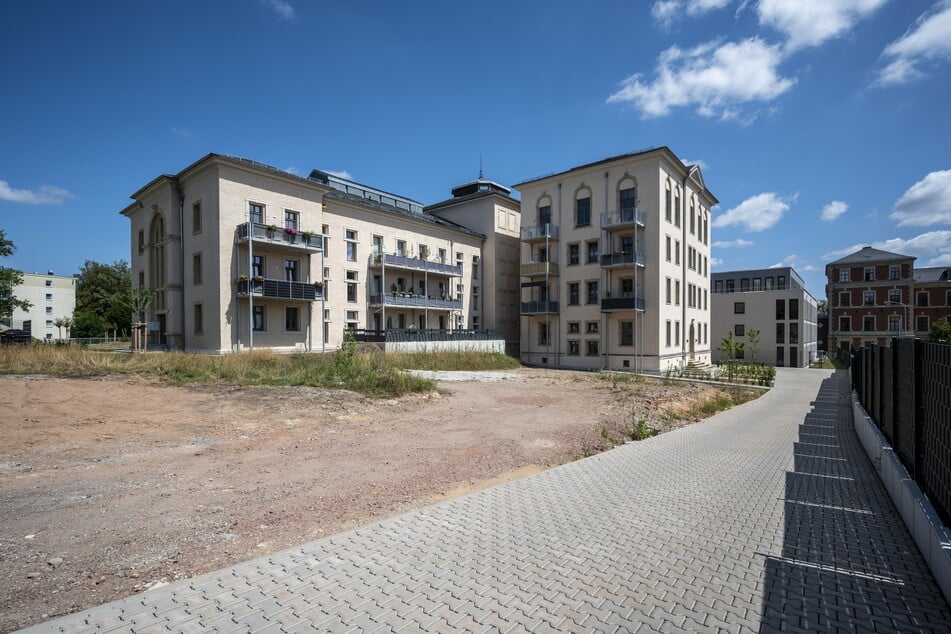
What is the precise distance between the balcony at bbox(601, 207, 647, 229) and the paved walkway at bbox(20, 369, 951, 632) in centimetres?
2869

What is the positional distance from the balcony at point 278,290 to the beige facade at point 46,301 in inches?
2963

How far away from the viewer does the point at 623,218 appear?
113 ft

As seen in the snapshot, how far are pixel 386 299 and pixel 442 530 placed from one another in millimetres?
31211

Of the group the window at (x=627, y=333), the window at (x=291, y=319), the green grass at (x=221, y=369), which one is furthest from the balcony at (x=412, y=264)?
the green grass at (x=221, y=369)

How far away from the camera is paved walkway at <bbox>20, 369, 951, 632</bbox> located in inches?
142

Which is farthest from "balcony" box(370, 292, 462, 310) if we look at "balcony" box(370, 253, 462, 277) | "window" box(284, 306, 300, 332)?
"window" box(284, 306, 300, 332)

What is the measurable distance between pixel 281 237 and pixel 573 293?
2203cm

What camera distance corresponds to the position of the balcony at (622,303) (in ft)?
109

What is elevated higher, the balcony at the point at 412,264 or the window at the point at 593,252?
the window at the point at 593,252

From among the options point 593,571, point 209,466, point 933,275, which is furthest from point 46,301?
point 933,275

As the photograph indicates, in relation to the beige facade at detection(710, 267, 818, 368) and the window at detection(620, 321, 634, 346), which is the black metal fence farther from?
the beige facade at detection(710, 267, 818, 368)

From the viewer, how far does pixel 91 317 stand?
59469 mm

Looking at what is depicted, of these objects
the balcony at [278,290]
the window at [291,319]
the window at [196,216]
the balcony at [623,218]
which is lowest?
the window at [291,319]

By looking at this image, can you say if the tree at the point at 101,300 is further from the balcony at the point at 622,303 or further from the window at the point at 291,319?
the balcony at the point at 622,303
